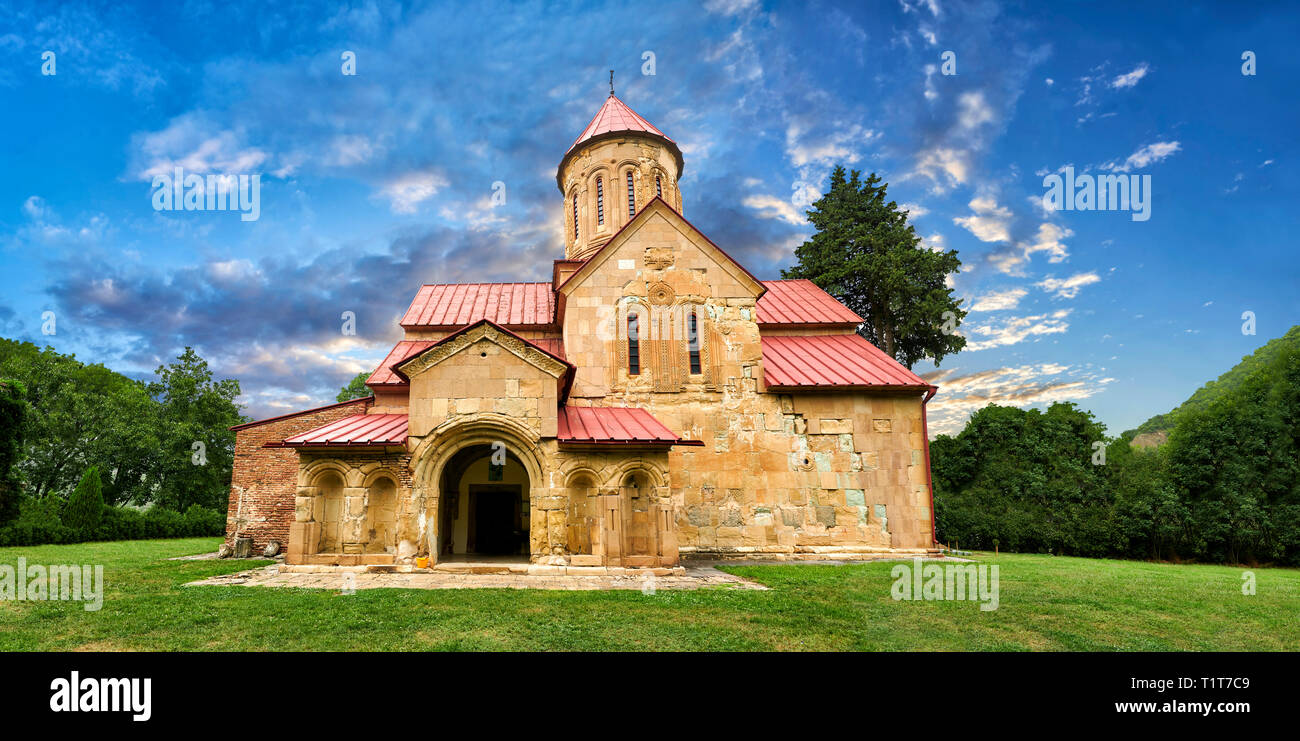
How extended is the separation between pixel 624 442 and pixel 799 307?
1015 centimetres

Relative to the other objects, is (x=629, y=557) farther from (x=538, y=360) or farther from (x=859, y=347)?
(x=859, y=347)

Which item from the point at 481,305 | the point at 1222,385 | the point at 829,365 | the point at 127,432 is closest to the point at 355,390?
the point at 127,432

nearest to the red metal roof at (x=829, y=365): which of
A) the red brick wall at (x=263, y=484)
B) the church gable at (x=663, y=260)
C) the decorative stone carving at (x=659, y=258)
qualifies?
the church gable at (x=663, y=260)

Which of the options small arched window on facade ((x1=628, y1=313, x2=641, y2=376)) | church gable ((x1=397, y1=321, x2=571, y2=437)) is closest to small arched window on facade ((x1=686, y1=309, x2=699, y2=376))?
small arched window on facade ((x1=628, y1=313, x2=641, y2=376))

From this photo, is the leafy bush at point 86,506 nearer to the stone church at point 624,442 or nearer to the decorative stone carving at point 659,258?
the stone church at point 624,442

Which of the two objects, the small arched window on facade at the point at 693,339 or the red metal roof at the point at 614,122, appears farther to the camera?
the red metal roof at the point at 614,122

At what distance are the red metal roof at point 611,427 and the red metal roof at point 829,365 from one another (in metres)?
3.99

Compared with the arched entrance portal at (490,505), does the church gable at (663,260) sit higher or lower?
higher

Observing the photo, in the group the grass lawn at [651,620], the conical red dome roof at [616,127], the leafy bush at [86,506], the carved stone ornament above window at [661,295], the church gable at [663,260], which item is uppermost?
the conical red dome roof at [616,127]

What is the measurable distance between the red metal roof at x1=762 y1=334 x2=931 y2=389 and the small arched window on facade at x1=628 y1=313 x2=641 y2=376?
3367 mm

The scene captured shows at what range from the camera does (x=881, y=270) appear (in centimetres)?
2381

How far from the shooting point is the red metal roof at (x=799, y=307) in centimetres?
1786

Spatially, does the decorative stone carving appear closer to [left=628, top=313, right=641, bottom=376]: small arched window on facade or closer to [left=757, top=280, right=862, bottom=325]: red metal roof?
[left=628, top=313, right=641, bottom=376]: small arched window on facade
